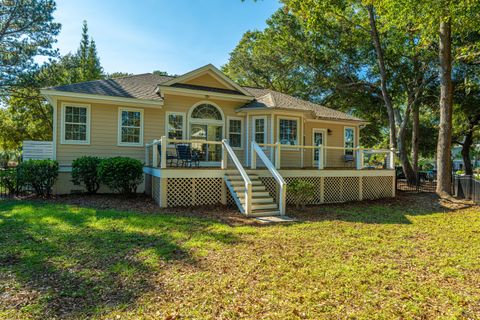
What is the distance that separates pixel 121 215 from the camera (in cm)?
731

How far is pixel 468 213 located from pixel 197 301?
31.3 feet

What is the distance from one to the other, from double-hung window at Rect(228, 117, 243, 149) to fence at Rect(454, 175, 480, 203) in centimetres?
920

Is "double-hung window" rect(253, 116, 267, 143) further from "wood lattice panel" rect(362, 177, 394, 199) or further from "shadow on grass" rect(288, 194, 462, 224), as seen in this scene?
"wood lattice panel" rect(362, 177, 394, 199)

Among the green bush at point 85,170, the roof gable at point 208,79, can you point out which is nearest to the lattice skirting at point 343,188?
the roof gable at point 208,79

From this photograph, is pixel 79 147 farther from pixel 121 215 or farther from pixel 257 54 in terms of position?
pixel 257 54

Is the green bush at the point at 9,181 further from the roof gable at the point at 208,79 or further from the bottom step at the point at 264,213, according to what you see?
the bottom step at the point at 264,213

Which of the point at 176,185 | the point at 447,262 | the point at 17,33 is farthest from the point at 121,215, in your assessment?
the point at 17,33

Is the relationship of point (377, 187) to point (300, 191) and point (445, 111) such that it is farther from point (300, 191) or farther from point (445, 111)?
point (300, 191)

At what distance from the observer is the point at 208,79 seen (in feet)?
40.4

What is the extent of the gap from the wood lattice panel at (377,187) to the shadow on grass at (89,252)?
7.45m

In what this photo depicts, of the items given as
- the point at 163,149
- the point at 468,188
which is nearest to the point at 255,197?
the point at 163,149

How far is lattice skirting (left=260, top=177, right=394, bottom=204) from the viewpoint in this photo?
10.0 meters

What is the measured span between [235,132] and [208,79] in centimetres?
252

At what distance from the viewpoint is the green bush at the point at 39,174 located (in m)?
9.28
